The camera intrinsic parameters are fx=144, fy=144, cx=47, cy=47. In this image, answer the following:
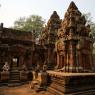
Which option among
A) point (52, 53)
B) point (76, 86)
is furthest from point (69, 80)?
point (52, 53)

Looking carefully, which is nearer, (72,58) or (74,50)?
(72,58)

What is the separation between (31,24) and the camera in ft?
115

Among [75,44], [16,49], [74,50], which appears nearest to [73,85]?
[74,50]

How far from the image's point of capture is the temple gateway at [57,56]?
917cm

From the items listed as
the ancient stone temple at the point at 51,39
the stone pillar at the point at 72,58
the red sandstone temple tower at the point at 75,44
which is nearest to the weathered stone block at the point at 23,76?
the ancient stone temple at the point at 51,39

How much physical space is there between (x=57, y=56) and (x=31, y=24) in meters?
21.6

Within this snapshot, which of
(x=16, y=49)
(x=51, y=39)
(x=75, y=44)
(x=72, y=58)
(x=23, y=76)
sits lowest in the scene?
(x=23, y=76)

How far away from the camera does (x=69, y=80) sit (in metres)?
8.41

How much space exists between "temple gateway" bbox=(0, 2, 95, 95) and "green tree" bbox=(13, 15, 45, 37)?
41.6 ft

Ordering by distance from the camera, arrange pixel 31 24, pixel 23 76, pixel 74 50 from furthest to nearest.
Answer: pixel 31 24 → pixel 23 76 → pixel 74 50

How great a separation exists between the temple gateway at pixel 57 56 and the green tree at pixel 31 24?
41.6ft

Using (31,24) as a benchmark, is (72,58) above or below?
below

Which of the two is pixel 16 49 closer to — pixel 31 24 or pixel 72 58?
Result: pixel 72 58

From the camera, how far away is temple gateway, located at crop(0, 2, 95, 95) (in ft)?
30.1
